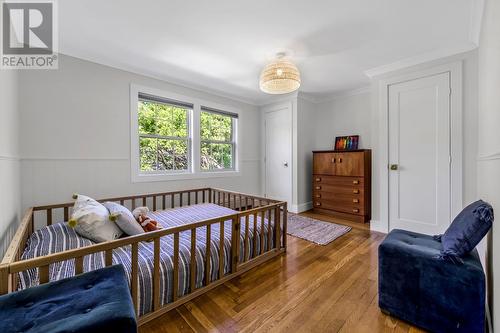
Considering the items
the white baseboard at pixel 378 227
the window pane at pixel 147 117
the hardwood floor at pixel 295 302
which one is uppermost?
the window pane at pixel 147 117

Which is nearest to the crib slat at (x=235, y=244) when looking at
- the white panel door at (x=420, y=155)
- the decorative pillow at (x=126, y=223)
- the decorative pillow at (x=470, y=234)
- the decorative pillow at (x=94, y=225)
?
the decorative pillow at (x=126, y=223)

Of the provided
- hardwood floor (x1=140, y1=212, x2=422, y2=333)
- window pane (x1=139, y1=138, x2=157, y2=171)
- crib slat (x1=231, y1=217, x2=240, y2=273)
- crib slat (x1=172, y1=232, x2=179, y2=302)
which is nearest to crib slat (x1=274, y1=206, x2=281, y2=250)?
hardwood floor (x1=140, y1=212, x2=422, y2=333)

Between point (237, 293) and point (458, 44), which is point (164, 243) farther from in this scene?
point (458, 44)

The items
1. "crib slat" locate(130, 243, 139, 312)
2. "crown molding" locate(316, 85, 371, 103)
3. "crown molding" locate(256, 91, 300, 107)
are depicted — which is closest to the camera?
"crib slat" locate(130, 243, 139, 312)

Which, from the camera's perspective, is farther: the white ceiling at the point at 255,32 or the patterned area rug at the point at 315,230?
the patterned area rug at the point at 315,230

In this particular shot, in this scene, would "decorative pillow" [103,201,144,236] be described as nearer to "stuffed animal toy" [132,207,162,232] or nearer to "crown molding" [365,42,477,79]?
"stuffed animal toy" [132,207,162,232]

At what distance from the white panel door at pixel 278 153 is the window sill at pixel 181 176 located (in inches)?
30.4

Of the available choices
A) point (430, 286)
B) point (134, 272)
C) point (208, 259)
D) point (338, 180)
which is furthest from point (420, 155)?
point (134, 272)

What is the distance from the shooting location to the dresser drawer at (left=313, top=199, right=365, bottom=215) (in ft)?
11.6

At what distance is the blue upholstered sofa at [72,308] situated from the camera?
0.72 m

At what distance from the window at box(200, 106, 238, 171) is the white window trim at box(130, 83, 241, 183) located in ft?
0.27

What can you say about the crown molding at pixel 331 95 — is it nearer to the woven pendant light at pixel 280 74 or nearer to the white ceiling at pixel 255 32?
the white ceiling at pixel 255 32

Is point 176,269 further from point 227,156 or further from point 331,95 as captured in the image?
point 331,95

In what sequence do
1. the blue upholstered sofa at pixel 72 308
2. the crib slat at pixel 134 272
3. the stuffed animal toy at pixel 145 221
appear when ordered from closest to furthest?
the blue upholstered sofa at pixel 72 308
the crib slat at pixel 134 272
the stuffed animal toy at pixel 145 221
